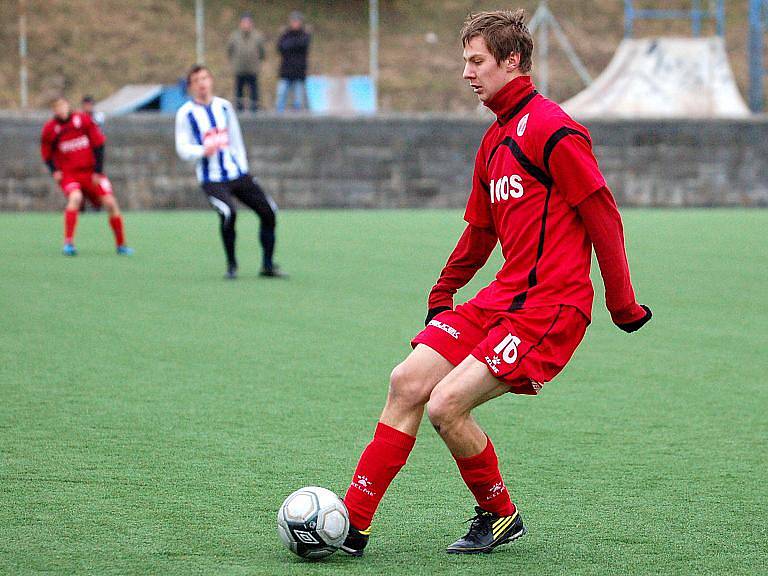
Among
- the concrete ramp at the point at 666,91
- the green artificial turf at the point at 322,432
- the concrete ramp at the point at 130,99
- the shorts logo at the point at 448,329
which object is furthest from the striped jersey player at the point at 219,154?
the concrete ramp at the point at 130,99

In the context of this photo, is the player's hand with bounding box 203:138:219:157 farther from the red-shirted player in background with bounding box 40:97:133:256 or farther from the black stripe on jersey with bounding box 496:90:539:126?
the black stripe on jersey with bounding box 496:90:539:126

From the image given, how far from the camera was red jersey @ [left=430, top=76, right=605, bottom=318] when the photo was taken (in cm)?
406

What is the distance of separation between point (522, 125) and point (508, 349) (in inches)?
27.3

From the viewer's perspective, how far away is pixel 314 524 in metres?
4.21

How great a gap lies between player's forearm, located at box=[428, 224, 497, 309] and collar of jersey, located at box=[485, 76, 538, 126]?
0.46 m

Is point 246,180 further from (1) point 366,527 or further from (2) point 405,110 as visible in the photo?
(2) point 405,110

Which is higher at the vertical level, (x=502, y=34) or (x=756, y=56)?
(x=502, y=34)

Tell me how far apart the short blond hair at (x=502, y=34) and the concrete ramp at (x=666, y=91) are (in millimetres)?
22641

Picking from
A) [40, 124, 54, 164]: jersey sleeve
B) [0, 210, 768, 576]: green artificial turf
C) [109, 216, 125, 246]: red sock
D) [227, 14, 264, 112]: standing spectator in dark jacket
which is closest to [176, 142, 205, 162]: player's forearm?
[0, 210, 768, 576]: green artificial turf

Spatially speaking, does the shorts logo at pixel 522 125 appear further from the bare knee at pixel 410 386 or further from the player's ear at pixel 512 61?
the bare knee at pixel 410 386

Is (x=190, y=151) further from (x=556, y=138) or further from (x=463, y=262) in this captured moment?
(x=556, y=138)

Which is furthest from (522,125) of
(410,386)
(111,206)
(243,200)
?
(111,206)

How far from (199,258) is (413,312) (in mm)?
5442

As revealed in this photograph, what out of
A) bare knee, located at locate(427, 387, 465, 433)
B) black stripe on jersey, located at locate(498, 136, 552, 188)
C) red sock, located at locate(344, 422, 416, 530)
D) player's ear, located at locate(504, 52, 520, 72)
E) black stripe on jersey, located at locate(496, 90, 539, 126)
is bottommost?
red sock, located at locate(344, 422, 416, 530)
